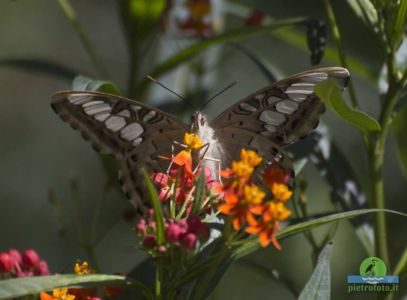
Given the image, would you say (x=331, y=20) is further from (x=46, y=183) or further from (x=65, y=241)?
(x=46, y=183)

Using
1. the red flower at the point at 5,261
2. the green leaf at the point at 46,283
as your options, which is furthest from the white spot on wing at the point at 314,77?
the red flower at the point at 5,261

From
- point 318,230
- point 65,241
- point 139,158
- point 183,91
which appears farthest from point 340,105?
point 65,241

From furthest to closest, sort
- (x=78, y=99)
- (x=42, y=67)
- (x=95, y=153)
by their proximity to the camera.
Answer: (x=95, y=153)
(x=42, y=67)
(x=78, y=99)

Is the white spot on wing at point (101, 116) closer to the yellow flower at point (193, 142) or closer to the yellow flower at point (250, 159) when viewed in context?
the yellow flower at point (193, 142)

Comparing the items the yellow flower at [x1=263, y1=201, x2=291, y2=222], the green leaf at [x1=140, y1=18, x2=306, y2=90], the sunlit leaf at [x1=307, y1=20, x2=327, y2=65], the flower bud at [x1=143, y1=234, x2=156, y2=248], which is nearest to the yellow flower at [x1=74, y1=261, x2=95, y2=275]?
the flower bud at [x1=143, y1=234, x2=156, y2=248]

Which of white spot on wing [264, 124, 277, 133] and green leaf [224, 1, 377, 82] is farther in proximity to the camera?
green leaf [224, 1, 377, 82]

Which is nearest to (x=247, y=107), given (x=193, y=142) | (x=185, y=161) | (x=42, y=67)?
(x=193, y=142)

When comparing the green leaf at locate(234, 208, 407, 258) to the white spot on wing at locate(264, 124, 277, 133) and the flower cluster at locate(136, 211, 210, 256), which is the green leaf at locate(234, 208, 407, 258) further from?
the white spot on wing at locate(264, 124, 277, 133)

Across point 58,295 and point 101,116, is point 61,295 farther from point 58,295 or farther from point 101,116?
point 101,116
